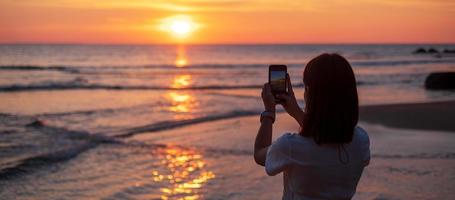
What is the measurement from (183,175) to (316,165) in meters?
6.28

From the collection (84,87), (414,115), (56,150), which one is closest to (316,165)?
(56,150)

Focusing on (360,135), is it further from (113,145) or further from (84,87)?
(84,87)

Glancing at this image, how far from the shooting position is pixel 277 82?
2760 millimetres

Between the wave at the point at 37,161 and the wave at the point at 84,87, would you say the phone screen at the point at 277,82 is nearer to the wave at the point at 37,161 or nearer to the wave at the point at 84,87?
the wave at the point at 37,161

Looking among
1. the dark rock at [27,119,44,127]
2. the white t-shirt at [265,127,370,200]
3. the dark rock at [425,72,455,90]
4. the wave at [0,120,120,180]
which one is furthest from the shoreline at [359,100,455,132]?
the white t-shirt at [265,127,370,200]

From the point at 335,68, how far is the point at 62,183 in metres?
6.70

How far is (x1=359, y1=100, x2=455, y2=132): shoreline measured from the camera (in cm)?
1395

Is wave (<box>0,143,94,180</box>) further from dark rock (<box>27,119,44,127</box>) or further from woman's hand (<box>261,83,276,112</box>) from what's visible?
woman's hand (<box>261,83,276,112</box>)

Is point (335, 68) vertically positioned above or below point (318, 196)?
above

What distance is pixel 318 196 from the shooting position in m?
2.58

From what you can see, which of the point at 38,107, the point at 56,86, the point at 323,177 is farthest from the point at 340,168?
the point at 56,86

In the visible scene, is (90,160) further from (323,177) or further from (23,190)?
(323,177)

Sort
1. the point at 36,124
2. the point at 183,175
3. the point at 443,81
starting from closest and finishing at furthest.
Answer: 1. the point at 183,175
2. the point at 36,124
3. the point at 443,81

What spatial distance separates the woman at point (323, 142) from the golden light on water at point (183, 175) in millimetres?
4872
